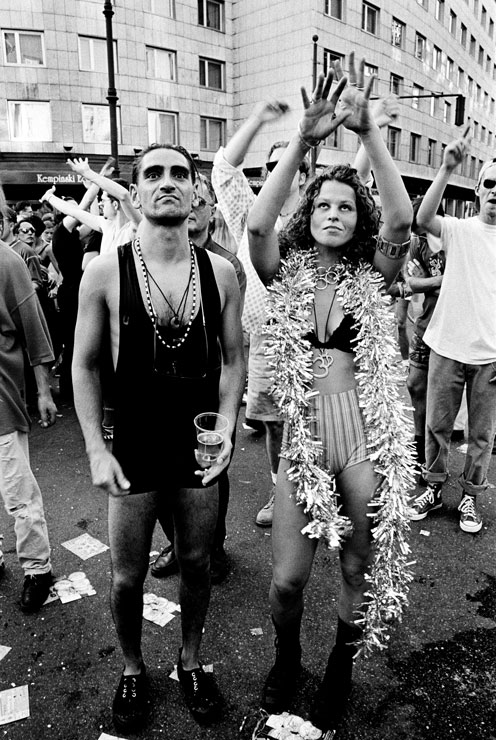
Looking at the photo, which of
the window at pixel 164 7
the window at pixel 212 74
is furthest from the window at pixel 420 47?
the window at pixel 164 7

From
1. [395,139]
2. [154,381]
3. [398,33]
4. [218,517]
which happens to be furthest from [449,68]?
[154,381]

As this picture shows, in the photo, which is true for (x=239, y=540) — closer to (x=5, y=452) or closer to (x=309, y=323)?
(x=5, y=452)

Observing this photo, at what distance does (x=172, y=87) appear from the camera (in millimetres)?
22453

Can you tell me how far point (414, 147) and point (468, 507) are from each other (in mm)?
31225

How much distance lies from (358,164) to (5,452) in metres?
2.32

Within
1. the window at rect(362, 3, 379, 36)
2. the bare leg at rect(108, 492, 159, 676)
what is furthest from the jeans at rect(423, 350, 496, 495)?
the window at rect(362, 3, 379, 36)

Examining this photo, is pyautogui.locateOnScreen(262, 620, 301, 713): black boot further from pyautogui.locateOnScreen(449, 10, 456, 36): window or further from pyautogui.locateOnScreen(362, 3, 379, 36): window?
pyautogui.locateOnScreen(449, 10, 456, 36): window

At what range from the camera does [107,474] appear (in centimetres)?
198

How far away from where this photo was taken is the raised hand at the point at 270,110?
2.58m

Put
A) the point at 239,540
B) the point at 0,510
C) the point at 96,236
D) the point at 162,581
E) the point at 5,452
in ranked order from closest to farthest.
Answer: the point at 5,452 < the point at 162,581 < the point at 239,540 < the point at 0,510 < the point at 96,236

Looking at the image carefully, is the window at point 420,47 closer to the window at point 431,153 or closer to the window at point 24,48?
the window at point 431,153

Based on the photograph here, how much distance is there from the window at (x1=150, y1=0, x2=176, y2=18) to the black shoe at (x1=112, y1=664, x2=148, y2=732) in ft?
82.0

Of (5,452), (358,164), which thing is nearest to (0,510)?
(5,452)

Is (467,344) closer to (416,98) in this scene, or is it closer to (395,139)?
(395,139)
